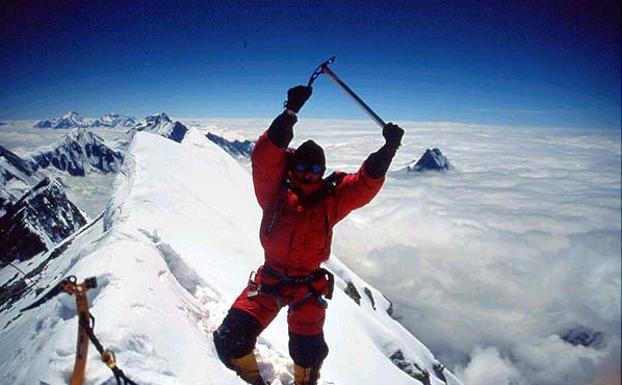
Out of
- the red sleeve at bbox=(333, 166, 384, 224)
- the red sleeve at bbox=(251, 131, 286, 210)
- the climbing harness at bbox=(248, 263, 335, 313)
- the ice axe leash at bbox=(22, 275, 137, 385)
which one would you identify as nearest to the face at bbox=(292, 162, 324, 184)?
the red sleeve at bbox=(251, 131, 286, 210)

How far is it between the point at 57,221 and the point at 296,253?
3866 inches

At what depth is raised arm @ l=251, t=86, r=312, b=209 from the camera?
435 cm

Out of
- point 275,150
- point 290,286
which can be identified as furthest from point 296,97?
point 290,286

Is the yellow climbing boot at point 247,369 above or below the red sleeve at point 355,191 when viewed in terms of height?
below

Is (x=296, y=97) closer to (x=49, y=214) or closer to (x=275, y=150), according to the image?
(x=275, y=150)

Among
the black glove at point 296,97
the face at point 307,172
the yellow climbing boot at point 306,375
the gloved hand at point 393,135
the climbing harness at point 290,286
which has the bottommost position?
the yellow climbing boot at point 306,375

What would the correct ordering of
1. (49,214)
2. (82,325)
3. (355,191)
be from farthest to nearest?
(49,214), (355,191), (82,325)

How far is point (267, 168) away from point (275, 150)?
11.7 inches

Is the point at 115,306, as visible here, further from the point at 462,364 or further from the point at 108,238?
the point at 462,364

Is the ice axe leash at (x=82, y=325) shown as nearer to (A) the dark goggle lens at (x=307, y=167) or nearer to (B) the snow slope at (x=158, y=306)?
(B) the snow slope at (x=158, y=306)

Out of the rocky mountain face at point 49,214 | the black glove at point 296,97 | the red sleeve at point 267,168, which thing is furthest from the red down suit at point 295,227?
the rocky mountain face at point 49,214

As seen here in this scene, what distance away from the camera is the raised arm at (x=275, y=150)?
4.35 m

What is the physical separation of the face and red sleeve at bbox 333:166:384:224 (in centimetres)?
41

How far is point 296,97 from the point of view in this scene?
463cm
